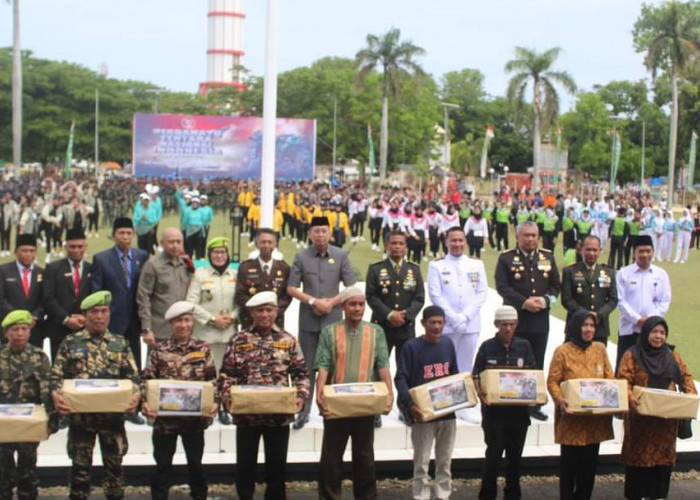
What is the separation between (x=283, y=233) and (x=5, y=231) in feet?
31.9

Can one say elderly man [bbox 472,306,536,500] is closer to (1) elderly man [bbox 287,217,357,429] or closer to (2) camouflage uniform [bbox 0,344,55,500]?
(1) elderly man [bbox 287,217,357,429]

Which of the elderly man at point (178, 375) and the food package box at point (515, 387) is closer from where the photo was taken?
the elderly man at point (178, 375)

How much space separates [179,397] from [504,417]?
2.24 meters

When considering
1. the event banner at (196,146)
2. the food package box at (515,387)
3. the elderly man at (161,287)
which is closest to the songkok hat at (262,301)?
the food package box at (515,387)

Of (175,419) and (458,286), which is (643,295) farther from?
(175,419)

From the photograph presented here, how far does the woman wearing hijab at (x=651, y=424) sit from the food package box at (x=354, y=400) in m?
1.75

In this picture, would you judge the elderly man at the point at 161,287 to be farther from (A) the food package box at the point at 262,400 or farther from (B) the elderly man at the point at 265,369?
(A) the food package box at the point at 262,400

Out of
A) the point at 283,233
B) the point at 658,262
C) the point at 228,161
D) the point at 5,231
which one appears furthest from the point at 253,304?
the point at 228,161

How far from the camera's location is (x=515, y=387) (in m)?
6.46

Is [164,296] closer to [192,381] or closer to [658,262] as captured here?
[192,381]

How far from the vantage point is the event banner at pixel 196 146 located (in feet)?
136

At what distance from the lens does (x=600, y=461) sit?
24.9 feet

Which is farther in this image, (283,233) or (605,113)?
(605,113)

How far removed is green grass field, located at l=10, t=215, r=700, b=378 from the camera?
41.4 ft
